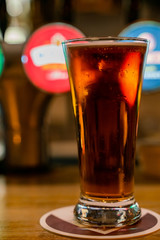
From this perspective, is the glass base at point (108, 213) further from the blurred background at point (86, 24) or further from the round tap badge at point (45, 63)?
the blurred background at point (86, 24)

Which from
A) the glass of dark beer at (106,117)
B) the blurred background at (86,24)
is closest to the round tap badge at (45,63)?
the blurred background at (86,24)

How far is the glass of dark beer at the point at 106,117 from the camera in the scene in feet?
2.86

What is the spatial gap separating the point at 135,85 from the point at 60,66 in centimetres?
77

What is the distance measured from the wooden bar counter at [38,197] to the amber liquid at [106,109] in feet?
0.44

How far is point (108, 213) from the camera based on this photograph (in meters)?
0.88

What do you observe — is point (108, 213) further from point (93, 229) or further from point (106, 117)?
point (106, 117)

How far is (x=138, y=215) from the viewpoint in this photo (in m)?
0.93

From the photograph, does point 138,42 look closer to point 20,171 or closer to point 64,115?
point 20,171

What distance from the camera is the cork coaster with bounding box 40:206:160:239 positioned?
829mm

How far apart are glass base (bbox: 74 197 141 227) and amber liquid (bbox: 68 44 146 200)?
0.02m

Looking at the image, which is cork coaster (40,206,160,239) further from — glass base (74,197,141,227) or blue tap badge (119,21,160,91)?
blue tap badge (119,21,160,91)

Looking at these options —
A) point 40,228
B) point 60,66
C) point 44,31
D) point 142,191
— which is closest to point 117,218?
point 40,228

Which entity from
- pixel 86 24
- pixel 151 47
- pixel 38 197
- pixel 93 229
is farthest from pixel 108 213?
pixel 86 24

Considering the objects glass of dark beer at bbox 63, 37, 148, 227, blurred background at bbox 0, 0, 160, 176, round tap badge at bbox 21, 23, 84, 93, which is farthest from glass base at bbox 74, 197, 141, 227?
blurred background at bbox 0, 0, 160, 176
